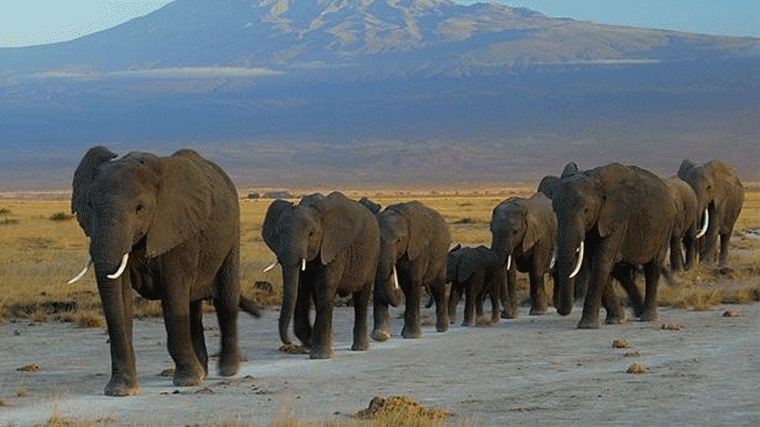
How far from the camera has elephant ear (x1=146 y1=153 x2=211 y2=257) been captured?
1508 cm

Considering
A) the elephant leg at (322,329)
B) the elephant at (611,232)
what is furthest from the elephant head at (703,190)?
the elephant leg at (322,329)

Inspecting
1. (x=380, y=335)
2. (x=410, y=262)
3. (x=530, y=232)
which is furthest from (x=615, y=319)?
(x=380, y=335)

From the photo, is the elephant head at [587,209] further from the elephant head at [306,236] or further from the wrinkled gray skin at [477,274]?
the elephant head at [306,236]

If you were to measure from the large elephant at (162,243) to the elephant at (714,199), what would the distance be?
62.8 feet

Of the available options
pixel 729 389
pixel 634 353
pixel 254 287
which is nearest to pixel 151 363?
pixel 634 353

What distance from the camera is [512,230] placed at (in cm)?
2430

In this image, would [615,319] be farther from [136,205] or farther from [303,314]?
[136,205]

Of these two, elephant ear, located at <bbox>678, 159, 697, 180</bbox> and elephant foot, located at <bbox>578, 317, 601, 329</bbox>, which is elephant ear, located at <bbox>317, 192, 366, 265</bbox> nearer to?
elephant foot, located at <bbox>578, 317, 601, 329</bbox>

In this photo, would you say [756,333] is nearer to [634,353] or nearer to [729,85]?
[634,353]

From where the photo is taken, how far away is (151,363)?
1842cm

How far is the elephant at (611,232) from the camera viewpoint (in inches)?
877

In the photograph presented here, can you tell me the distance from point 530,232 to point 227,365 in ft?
29.1

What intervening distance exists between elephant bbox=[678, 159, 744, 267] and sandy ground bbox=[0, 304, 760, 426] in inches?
456

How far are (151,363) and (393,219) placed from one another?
4.44m
